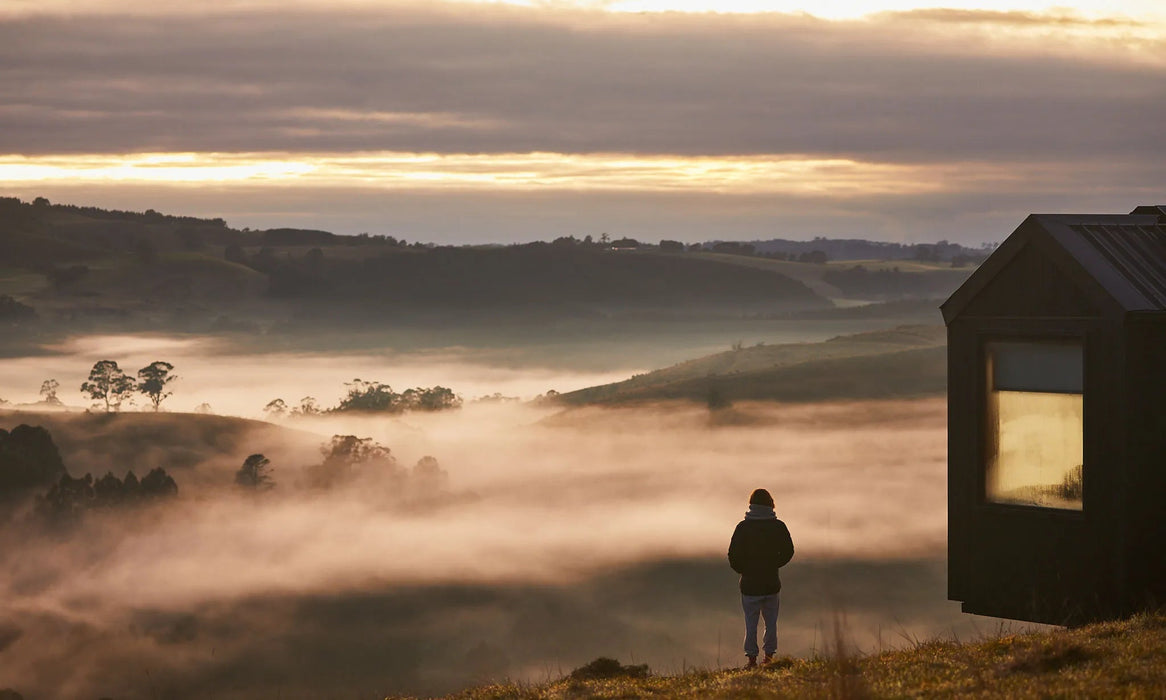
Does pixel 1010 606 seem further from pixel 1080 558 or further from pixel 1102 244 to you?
pixel 1102 244

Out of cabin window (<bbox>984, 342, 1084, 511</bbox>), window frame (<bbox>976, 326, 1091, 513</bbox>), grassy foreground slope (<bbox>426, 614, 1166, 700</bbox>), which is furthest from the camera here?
cabin window (<bbox>984, 342, 1084, 511</bbox>)

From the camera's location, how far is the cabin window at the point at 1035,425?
866 inches

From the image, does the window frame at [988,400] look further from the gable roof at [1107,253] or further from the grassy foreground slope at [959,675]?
the grassy foreground slope at [959,675]

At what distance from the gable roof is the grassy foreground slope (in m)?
4.91

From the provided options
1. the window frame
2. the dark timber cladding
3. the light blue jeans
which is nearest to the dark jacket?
the light blue jeans

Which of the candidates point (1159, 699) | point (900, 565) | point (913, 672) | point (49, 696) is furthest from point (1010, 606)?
point (49, 696)

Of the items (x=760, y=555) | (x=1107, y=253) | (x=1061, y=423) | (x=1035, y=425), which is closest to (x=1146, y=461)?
(x=1061, y=423)

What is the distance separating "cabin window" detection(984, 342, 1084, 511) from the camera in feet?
72.1

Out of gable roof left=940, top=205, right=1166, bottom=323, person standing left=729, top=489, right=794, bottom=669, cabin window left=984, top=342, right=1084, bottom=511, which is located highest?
gable roof left=940, top=205, right=1166, bottom=323

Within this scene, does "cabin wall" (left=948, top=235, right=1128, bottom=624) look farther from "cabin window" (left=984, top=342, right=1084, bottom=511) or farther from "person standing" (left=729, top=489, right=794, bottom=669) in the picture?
"person standing" (left=729, top=489, right=794, bottom=669)

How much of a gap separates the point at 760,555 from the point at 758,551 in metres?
0.07

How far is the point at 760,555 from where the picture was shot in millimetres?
20250

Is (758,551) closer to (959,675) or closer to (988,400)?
(959,675)

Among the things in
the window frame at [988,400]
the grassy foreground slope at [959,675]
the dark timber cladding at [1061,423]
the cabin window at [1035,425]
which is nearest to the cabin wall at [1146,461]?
the dark timber cladding at [1061,423]
